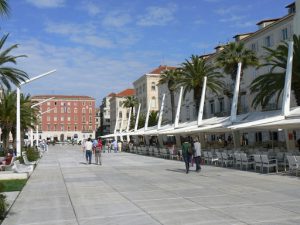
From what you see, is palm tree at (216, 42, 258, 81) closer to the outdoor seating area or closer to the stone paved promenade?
the outdoor seating area

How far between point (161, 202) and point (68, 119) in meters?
152

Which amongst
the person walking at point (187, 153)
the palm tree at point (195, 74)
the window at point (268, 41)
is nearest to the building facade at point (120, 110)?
the window at point (268, 41)

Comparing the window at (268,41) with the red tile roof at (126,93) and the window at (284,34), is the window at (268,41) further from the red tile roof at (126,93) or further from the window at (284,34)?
the red tile roof at (126,93)

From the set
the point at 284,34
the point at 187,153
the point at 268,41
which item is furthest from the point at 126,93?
the point at 187,153

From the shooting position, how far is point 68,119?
161375 millimetres

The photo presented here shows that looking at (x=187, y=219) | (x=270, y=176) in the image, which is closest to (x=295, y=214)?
(x=187, y=219)

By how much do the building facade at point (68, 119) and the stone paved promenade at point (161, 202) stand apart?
144 m

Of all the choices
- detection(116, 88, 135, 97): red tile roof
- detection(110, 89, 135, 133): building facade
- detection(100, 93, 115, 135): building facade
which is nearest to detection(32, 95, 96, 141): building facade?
detection(110, 89, 135, 133): building facade

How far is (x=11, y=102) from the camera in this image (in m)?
47.9

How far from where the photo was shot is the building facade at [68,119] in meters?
160

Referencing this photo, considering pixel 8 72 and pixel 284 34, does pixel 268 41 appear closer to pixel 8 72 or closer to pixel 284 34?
pixel 284 34

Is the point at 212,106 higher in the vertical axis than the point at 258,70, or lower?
lower

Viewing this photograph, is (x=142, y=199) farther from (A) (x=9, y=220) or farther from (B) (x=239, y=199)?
(A) (x=9, y=220)

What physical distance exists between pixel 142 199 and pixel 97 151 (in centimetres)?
1849
